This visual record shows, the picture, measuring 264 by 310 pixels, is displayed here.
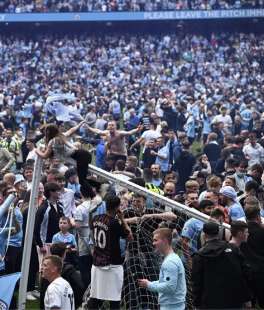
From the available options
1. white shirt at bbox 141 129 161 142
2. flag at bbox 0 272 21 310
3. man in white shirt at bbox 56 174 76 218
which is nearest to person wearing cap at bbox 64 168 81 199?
man in white shirt at bbox 56 174 76 218

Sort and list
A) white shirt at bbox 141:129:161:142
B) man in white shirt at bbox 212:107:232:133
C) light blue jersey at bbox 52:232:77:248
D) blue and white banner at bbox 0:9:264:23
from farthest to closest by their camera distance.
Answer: blue and white banner at bbox 0:9:264:23, man in white shirt at bbox 212:107:232:133, white shirt at bbox 141:129:161:142, light blue jersey at bbox 52:232:77:248

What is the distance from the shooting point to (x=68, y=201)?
12289mm

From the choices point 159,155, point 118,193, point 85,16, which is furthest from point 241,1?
point 118,193

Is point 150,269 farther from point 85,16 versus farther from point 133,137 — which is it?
point 85,16

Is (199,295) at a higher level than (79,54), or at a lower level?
lower

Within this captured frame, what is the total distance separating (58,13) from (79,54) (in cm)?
611

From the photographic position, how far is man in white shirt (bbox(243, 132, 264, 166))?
1783cm

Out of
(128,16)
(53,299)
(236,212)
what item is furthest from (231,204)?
(128,16)

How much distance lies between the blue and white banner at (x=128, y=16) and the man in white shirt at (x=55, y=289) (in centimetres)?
4832

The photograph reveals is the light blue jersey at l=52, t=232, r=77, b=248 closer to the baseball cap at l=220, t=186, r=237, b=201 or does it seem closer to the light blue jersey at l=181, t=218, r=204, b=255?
the light blue jersey at l=181, t=218, r=204, b=255

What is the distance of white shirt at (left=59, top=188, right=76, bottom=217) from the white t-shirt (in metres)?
3.81

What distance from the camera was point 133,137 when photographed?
22.0m

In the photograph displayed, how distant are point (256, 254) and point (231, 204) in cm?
235

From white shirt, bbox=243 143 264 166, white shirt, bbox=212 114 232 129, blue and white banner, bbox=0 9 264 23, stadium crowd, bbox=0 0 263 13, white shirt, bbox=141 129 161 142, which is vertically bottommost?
white shirt, bbox=243 143 264 166
